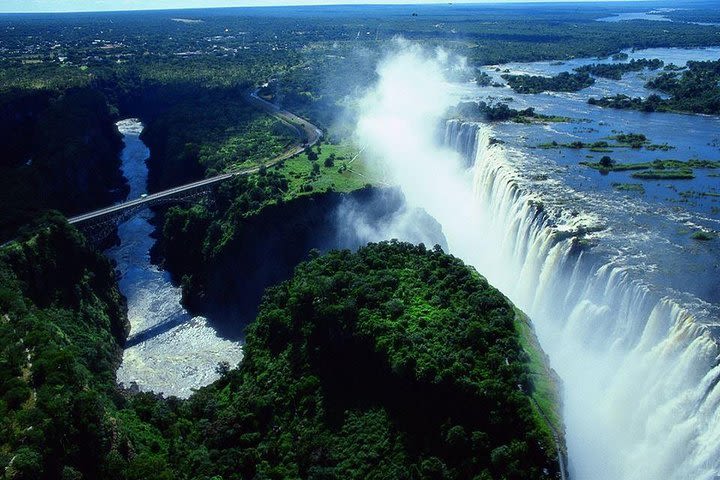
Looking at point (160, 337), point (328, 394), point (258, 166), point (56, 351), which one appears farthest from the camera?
point (258, 166)

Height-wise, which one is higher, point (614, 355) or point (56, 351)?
point (614, 355)

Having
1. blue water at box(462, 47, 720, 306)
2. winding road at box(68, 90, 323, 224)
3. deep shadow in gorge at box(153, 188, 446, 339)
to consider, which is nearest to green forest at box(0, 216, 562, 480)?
deep shadow in gorge at box(153, 188, 446, 339)

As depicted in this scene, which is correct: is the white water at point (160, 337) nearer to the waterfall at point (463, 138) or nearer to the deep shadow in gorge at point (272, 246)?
the deep shadow in gorge at point (272, 246)

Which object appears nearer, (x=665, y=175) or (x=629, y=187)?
(x=629, y=187)

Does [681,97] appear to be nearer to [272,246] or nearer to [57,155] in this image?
[272,246]

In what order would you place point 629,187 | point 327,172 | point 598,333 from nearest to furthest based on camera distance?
point 598,333, point 629,187, point 327,172

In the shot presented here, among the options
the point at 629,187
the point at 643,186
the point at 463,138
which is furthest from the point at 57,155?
the point at 643,186

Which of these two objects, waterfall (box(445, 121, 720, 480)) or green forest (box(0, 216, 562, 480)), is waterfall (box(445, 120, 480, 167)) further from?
green forest (box(0, 216, 562, 480))

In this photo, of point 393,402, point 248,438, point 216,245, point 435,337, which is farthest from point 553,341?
point 216,245

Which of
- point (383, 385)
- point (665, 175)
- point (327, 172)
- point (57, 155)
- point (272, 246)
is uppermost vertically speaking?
point (665, 175)
